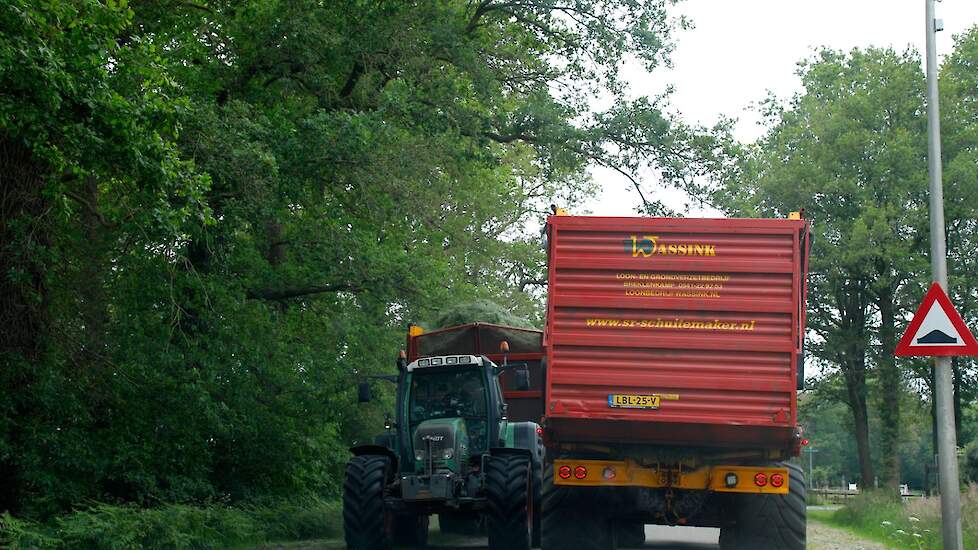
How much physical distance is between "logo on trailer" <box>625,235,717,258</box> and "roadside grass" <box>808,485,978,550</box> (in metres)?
7.41

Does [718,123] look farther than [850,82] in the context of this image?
No

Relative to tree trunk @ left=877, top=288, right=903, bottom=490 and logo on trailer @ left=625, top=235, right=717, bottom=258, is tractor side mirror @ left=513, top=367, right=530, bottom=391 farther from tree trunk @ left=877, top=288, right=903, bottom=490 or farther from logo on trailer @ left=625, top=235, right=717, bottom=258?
tree trunk @ left=877, top=288, right=903, bottom=490

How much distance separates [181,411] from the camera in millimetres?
19047

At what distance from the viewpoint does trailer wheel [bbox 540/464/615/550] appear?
496 inches

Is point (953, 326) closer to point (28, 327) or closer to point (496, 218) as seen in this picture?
point (28, 327)

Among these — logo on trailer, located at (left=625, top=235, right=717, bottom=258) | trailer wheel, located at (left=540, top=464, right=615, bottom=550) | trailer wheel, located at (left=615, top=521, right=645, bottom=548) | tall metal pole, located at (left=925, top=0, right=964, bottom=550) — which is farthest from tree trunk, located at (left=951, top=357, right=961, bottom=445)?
logo on trailer, located at (left=625, top=235, right=717, bottom=258)

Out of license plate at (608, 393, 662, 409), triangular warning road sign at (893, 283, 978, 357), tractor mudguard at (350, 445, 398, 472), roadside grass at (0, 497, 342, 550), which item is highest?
triangular warning road sign at (893, 283, 978, 357)

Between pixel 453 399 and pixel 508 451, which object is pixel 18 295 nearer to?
pixel 453 399

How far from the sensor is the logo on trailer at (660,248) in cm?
1213

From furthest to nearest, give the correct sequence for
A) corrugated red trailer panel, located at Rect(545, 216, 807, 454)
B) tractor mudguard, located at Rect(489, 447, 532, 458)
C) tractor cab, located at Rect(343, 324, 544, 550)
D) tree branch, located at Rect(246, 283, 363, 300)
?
tree branch, located at Rect(246, 283, 363, 300) < tractor mudguard, located at Rect(489, 447, 532, 458) < tractor cab, located at Rect(343, 324, 544, 550) < corrugated red trailer panel, located at Rect(545, 216, 807, 454)

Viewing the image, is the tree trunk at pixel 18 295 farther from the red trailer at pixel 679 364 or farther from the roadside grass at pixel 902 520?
the roadside grass at pixel 902 520

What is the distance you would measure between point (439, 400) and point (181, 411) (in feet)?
16.2

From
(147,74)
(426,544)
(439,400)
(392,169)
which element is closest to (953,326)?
(439,400)

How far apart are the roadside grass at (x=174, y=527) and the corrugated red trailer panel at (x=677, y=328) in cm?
619
